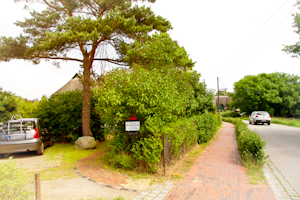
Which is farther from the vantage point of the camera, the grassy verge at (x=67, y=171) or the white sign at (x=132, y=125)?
the white sign at (x=132, y=125)

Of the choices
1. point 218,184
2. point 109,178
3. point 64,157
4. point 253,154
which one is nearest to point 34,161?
point 64,157

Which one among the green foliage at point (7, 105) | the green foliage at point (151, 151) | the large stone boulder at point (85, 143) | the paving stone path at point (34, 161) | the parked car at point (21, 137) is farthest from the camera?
the green foliage at point (7, 105)

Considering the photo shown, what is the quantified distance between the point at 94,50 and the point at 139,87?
19.2 feet

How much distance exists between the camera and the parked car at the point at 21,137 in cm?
788

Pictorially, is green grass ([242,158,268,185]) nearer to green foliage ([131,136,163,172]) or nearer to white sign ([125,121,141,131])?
green foliage ([131,136,163,172])

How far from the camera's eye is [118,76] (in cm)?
593

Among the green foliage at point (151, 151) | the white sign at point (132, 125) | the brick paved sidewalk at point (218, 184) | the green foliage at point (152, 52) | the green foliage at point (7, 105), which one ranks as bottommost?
the brick paved sidewalk at point (218, 184)

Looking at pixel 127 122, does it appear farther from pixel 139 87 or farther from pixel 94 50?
pixel 94 50

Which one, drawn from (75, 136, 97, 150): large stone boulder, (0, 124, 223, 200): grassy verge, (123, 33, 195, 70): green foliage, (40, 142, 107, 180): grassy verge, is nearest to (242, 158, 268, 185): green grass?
(0, 124, 223, 200): grassy verge

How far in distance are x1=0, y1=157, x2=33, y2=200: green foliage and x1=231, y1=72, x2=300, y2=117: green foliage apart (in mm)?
49235

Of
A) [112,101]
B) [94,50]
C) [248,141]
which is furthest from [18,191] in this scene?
[94,50]

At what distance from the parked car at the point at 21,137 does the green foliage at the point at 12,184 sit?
5.30 m

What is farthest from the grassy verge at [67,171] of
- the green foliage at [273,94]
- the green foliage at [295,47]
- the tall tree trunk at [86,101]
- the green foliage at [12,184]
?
the green foliage at [273,94]

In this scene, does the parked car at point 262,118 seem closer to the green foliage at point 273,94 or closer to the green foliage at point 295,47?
the green foliage at point 295,47
